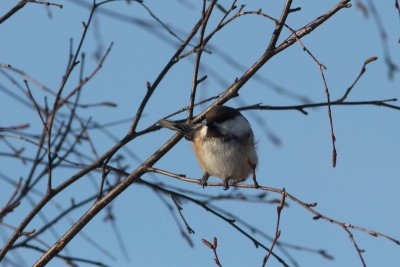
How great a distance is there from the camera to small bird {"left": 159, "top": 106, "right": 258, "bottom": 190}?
4434 mm

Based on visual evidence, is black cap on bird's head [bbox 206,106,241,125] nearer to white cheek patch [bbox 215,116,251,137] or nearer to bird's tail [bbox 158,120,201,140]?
white cheek patch [bbox 215,116,251,137]

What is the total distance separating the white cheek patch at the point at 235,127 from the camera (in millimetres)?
4505

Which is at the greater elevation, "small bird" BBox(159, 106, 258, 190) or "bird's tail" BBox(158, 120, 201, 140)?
"small bird" BBox(159, 106, 258, 190)

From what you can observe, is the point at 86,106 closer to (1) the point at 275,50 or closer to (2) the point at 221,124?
(2) the point at 221,124

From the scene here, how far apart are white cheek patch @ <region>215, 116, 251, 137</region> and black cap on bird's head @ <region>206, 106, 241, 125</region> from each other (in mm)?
29

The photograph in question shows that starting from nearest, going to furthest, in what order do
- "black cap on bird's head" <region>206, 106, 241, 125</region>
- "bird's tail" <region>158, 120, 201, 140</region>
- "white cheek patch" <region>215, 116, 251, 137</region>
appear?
1. "bird's tail" <region>158, 120, 201, 140</region>
2. "black cap on bird's head" <region>206, 106, 241, 125</region>
3. "white cheek patch" <region>215, 116, 251, 137</region>

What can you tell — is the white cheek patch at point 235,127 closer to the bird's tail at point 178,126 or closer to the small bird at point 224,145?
the small bird at point 224,145

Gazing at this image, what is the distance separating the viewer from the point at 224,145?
447 centimetres

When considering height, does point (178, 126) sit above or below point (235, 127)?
below

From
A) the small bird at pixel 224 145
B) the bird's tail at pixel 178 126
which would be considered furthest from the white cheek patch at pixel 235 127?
the bird's tail at pixel 178 126

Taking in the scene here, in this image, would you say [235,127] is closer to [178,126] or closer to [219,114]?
[219,114]

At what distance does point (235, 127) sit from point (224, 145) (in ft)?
0.55

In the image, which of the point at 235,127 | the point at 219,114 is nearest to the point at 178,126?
the point at 219,114

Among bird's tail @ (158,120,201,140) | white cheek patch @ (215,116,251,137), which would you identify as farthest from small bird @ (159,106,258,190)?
bird's tail @ (158,120,201,140)
